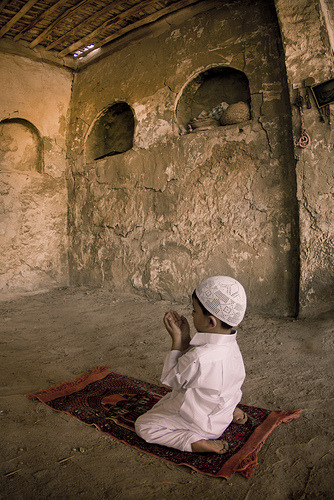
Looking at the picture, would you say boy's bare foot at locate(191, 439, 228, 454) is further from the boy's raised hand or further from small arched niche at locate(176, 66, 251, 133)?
small arched niche at locate(176, 66, 251, 133)

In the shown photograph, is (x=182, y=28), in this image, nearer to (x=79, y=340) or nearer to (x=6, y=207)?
(x=6, y=207)

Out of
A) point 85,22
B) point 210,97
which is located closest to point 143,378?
point 210,97

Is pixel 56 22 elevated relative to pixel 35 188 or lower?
elevated

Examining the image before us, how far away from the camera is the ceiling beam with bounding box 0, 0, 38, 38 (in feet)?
13.6

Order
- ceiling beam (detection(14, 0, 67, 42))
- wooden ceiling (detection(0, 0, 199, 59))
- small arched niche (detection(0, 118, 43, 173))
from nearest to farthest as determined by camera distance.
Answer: ceiling beam (detection(14, 0, 67, 42)) → wooden ceiling (detection(0, 0, 199, 59)) → small arched niche (detection(0, 118, 43, 173))

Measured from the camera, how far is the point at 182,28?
4441mm

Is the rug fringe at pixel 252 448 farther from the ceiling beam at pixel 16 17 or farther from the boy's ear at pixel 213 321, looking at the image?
the ceiling beam at pixel 16 17

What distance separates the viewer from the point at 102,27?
4.71 metres

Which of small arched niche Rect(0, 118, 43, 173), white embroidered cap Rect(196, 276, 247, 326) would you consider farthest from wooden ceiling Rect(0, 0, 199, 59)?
white embroidered cap Rect(196, 276, 247, 326)

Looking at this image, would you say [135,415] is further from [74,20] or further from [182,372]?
[74,20]

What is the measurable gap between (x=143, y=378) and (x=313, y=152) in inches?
101

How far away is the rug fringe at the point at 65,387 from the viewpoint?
6.86 ft

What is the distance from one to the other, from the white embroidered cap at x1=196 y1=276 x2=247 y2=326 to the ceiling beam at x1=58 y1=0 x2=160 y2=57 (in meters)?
4.15

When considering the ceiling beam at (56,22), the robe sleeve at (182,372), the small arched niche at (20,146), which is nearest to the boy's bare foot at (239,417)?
the robe sleeve at (182,372)
